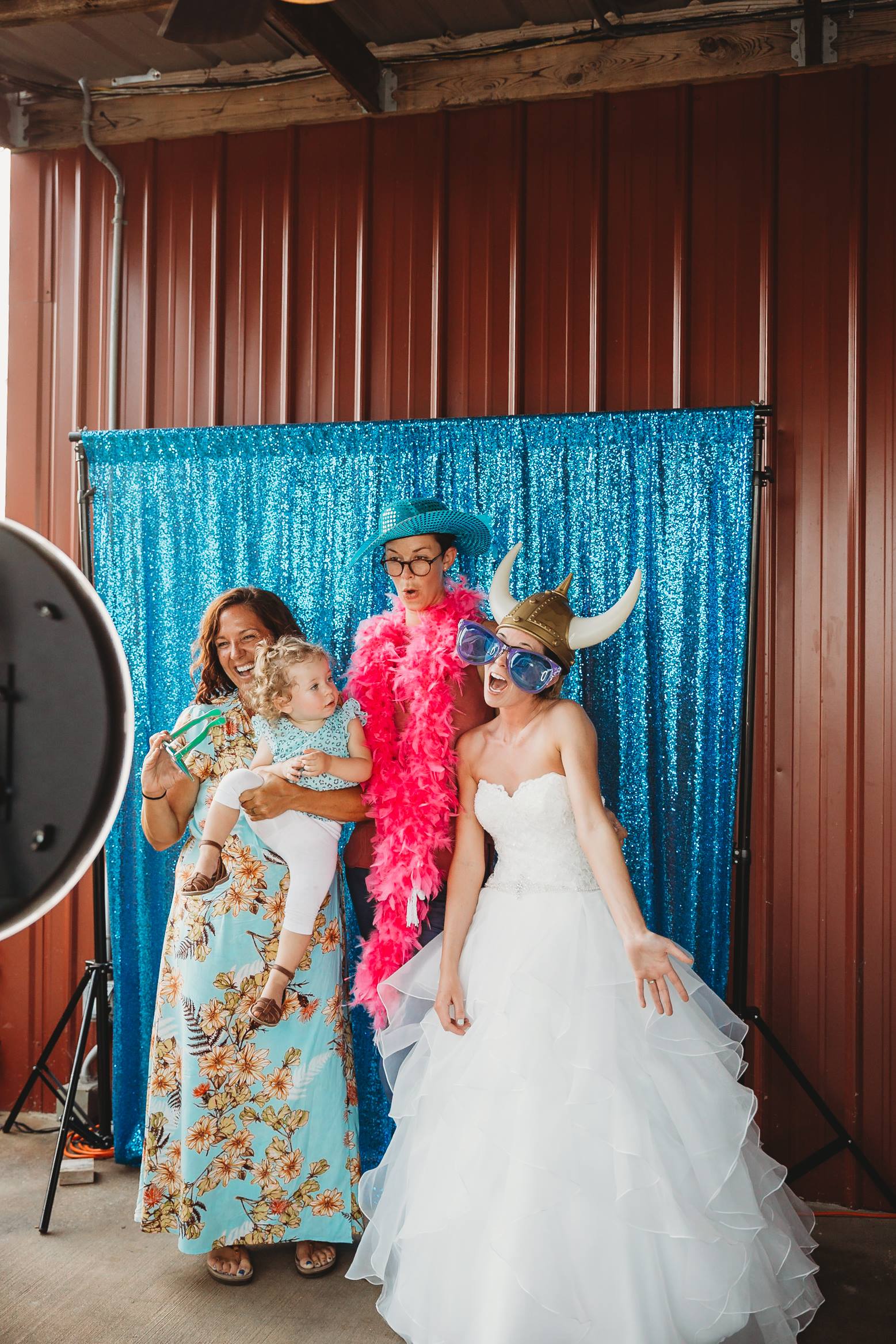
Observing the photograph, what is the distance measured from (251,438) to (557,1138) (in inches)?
82.7

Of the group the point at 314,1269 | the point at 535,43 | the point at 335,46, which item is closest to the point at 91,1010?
the point at 314,1269

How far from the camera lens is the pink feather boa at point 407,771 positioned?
2492 mm

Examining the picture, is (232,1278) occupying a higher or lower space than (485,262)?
lower

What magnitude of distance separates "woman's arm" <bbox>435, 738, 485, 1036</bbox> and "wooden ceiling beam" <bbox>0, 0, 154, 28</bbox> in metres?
1.94

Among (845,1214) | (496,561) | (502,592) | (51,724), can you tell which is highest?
(496,561)

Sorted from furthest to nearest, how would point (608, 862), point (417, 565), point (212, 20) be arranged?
point (417, 565)
point (608, 862)
point (212, 20)

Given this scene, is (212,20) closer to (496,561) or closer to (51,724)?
(496,561)

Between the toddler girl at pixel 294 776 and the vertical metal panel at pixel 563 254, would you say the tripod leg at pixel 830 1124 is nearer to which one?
the toddler girl at pixel 294 776

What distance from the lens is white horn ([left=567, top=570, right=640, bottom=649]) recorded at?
240 centimetres

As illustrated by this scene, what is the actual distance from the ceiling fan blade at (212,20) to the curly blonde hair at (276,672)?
1234 mm

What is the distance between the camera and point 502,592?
260cm

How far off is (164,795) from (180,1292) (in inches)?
45.7

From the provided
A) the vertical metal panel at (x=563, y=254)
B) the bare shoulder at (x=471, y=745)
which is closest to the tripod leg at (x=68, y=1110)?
the bare shoulder at (x=471, y=745)

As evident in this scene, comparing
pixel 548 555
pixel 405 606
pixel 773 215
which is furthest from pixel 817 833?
pixel 773 215
